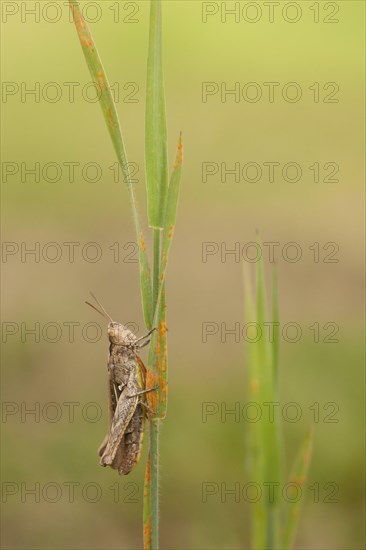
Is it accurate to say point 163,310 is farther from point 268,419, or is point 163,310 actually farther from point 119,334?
point 119,334

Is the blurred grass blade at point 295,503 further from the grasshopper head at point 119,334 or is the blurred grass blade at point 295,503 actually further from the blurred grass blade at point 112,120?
the grasshopper head at point 119,334

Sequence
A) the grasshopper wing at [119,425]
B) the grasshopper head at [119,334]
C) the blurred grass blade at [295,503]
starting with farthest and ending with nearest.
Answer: the grasshopper head at [119,334]
the grasshopper wing at [119,425]
the blurred grass blade at [295,503]

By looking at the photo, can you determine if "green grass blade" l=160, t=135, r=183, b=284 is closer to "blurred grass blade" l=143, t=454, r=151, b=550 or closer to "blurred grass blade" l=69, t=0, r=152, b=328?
"blurred grass blade" l=69, t=0, r=152, b=328

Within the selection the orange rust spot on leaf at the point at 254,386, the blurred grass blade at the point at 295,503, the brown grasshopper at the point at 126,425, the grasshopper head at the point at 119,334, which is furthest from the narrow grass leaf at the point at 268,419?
the grasshopper head at the point at 119,334

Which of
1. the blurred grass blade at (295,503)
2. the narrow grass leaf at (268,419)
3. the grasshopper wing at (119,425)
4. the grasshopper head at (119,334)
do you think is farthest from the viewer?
the grasshopper head at (119,334)

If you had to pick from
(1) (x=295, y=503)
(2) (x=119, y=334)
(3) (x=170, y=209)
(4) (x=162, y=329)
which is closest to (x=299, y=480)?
(1) (x=295, y=503)
